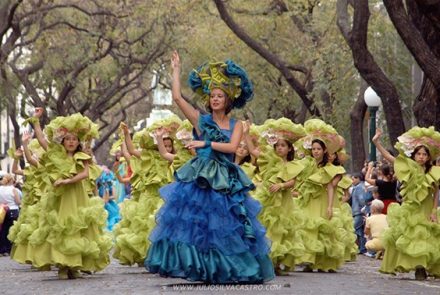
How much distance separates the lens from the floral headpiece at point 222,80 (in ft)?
47.6

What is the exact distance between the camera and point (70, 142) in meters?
17.3

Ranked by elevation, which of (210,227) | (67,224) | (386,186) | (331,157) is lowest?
(210,227)

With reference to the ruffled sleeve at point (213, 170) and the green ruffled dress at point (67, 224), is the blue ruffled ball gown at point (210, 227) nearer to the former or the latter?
the ruffled sleeve at point (213, 170)

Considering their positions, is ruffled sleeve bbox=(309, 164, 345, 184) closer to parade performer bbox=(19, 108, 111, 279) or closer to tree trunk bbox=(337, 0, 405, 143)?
parade performer bbox=(19, 108, 111, 279)

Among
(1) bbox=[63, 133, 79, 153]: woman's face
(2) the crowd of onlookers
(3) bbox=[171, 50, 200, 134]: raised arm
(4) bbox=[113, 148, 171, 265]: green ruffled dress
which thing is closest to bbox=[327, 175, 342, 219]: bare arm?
(2) the crowd of onlookers

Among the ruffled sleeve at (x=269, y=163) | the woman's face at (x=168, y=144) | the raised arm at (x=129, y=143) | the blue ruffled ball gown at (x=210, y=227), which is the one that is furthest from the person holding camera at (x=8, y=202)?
the blue ruffled ball gown at (x=210, y=227)

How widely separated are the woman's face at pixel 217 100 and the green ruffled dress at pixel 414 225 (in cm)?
338

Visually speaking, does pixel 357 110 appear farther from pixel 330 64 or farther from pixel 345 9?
pixel 345 9

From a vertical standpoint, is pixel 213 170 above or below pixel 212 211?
above

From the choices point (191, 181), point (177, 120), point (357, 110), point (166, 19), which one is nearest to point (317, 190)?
point (177, 120)

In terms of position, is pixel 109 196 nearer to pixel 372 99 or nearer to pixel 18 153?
pixel 372 99

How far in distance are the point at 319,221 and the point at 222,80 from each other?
17.8 ft

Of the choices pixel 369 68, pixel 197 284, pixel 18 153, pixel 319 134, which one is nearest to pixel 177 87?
pixel 197 284

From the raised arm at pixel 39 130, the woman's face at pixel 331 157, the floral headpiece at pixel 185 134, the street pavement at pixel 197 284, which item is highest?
the woman's face at pixel 331 157
